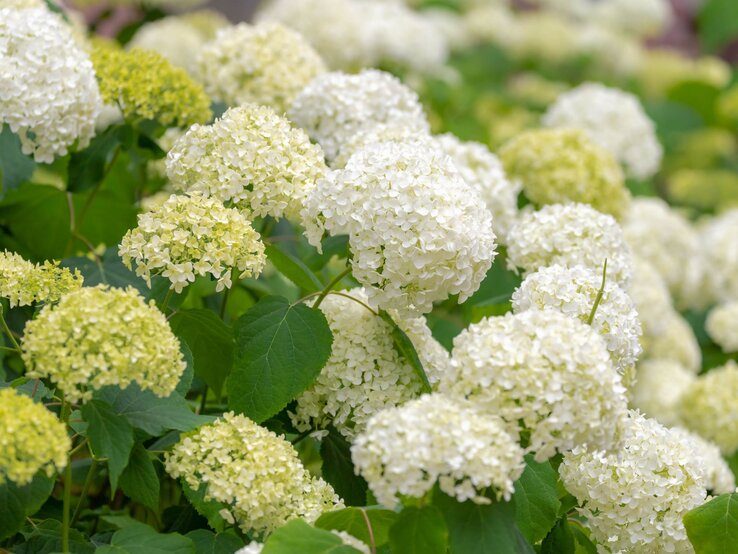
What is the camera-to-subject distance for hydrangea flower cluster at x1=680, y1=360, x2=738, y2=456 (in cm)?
336

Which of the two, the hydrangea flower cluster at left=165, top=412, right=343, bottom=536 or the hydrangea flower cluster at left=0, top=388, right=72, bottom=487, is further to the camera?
the hydrangea flower cluster at left=165, top=412, right=343, bottom=536

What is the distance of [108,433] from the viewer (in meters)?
1.53

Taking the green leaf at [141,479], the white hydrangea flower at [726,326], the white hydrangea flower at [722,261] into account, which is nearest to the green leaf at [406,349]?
the green leaf at [141,479]

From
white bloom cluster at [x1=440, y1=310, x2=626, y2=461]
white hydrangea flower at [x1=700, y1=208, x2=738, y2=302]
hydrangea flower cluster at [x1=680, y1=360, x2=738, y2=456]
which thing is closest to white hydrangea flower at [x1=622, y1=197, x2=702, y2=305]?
white hydrangea flower at [x1=700, y1=208, x2=738, y2=302]

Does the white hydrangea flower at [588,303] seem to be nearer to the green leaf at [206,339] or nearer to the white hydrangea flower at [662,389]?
the green leaf at [206,339]

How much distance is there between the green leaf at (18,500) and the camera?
1.56 meters

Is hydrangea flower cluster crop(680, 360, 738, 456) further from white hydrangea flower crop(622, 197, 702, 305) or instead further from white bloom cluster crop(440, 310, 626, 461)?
white bloom cluster crop(440, 310, 626, 461)

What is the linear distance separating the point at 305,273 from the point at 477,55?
4.94 meters

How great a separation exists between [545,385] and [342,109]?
119cm

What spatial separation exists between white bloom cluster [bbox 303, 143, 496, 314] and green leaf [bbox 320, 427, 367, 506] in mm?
292

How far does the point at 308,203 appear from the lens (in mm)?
1889

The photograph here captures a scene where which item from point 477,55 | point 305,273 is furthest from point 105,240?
point 477,55

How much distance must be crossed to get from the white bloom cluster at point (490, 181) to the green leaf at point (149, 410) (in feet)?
3.85

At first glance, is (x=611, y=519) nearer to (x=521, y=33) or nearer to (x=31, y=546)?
(x=31, y=546)
